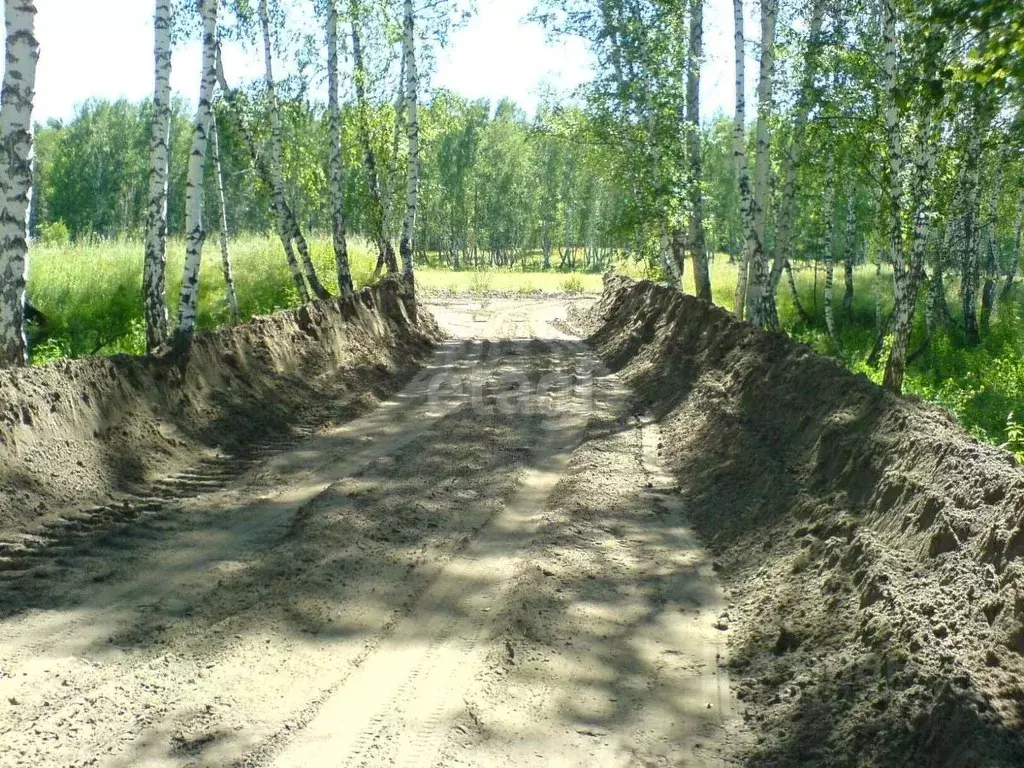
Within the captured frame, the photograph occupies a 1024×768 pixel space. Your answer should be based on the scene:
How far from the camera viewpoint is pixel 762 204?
59.8 feet

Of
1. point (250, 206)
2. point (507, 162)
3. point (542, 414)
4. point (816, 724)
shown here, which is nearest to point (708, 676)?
point (816, 724)

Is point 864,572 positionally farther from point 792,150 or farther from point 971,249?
point 971,249

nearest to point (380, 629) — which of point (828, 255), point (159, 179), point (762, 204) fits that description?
point (159, 179)

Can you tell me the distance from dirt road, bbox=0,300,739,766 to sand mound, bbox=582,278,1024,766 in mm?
357

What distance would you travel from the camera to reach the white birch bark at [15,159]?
356 inches

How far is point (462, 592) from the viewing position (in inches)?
256

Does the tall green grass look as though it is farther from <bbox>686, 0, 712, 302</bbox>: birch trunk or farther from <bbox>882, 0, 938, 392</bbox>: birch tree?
<bbox>882, 0, 938, 392</bbox>: birch tree

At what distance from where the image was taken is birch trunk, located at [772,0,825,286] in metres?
18.9

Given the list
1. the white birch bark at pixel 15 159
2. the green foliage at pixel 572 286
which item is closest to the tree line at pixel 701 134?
the white birch bark at pixel 15 159

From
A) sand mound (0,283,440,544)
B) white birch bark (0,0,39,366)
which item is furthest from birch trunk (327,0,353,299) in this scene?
white birch bark (0,0,39,366)

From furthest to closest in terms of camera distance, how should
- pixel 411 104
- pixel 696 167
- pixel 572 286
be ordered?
1. pixel 572 286
2. pixel 696 167
3. pixel 411 104

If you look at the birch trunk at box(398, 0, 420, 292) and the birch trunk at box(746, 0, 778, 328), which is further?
the birch trunk at box(398, 0, 420, 292)

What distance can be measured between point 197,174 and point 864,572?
10393 mm

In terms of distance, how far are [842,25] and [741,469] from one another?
17.0 meters
